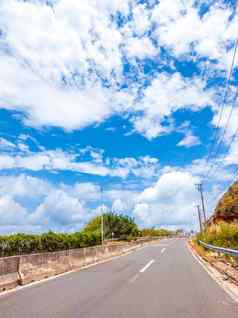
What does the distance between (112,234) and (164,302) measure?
10253cm

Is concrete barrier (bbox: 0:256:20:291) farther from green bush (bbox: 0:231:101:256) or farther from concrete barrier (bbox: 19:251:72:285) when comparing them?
green bush (bbox: 0:231:101:256)

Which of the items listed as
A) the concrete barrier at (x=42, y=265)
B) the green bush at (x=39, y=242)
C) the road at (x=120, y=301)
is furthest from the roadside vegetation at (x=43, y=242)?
the road at (x=120, y=301)

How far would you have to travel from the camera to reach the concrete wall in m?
12.4

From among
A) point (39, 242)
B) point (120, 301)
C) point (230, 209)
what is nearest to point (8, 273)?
point (120, 301)

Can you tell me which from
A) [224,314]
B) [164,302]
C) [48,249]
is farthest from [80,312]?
[48,249]

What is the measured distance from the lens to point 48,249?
44.8m

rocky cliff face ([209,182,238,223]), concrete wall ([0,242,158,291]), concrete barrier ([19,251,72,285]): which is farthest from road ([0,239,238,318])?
rocky cliff face ([209,182,238,223])

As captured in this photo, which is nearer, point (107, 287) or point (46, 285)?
point (107, 287)

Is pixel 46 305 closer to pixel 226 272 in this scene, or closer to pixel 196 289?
pixel 196 289

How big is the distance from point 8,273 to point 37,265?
8.70ft

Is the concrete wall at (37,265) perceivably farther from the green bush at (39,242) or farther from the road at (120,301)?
the green bush at (39,242)

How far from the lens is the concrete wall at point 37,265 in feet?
40.6

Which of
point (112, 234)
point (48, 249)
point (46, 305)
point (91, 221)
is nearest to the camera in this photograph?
point (46, 305)

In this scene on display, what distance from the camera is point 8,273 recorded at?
12.5 meters
